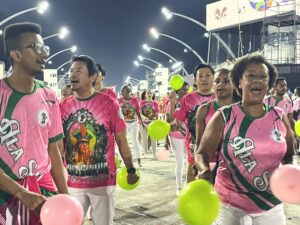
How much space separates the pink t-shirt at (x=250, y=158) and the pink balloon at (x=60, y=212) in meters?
1.33

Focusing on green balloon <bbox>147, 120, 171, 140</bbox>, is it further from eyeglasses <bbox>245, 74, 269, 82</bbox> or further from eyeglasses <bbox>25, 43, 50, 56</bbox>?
eyeglasses <bbox>25, 43, 50, 56</bbox>

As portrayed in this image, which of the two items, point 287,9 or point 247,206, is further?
point 287,9

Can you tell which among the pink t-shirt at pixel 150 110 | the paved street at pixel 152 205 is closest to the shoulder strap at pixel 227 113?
the paved street at pixel 152 205

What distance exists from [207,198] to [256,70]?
1.33 meters

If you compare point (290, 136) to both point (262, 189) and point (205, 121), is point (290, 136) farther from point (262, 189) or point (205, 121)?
point (205, 121)

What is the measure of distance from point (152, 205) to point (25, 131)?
5.19 metres

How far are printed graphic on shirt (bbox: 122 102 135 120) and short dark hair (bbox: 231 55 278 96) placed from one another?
31.4 ft

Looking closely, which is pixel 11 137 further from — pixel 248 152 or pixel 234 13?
pixel 234 13

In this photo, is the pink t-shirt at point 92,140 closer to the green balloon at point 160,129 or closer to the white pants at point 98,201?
the white pants at point 98,201

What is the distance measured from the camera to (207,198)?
297 cm

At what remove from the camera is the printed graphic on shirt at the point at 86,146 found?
4871 mm

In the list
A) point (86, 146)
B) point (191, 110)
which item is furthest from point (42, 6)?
point (86, 146)

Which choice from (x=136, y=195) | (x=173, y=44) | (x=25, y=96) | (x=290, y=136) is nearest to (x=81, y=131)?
(x=25, y=96)

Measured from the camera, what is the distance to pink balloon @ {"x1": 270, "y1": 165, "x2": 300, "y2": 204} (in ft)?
10.8
